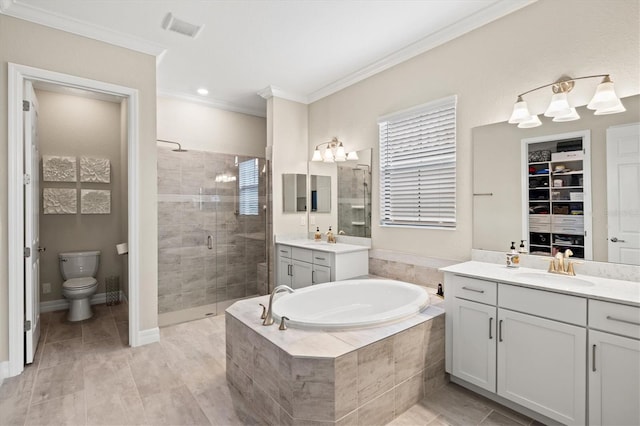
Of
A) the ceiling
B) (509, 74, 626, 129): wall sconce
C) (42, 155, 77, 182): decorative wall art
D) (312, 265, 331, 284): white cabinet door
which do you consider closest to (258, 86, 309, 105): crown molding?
the ceiling

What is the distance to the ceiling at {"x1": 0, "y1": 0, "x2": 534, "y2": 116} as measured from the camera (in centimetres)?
245

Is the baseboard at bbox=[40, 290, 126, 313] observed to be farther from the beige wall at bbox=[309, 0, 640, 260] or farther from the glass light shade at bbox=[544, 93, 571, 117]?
the glass light shade at bbox=[544, 93, 571, 117]

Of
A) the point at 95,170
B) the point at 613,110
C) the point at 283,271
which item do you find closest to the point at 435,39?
the point at 613,110

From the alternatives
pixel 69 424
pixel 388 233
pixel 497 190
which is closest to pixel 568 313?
pixel 497 190

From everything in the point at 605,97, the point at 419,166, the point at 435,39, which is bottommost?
the point at 419,166

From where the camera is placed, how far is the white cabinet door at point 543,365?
67.7 inches

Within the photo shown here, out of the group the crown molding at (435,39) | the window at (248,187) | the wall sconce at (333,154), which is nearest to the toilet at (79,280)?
the window at (248,187)

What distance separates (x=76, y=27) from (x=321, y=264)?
120 inches

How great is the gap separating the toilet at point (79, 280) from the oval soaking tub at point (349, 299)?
8.46ft

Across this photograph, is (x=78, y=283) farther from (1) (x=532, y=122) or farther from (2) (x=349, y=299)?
(1) (x=532, y=122)

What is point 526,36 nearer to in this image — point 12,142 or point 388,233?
point 388,233

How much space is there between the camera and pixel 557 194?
7.25 feet

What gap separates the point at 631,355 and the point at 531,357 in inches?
18.0

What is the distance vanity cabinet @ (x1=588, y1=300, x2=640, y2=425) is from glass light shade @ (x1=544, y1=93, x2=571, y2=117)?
47.8 inches
